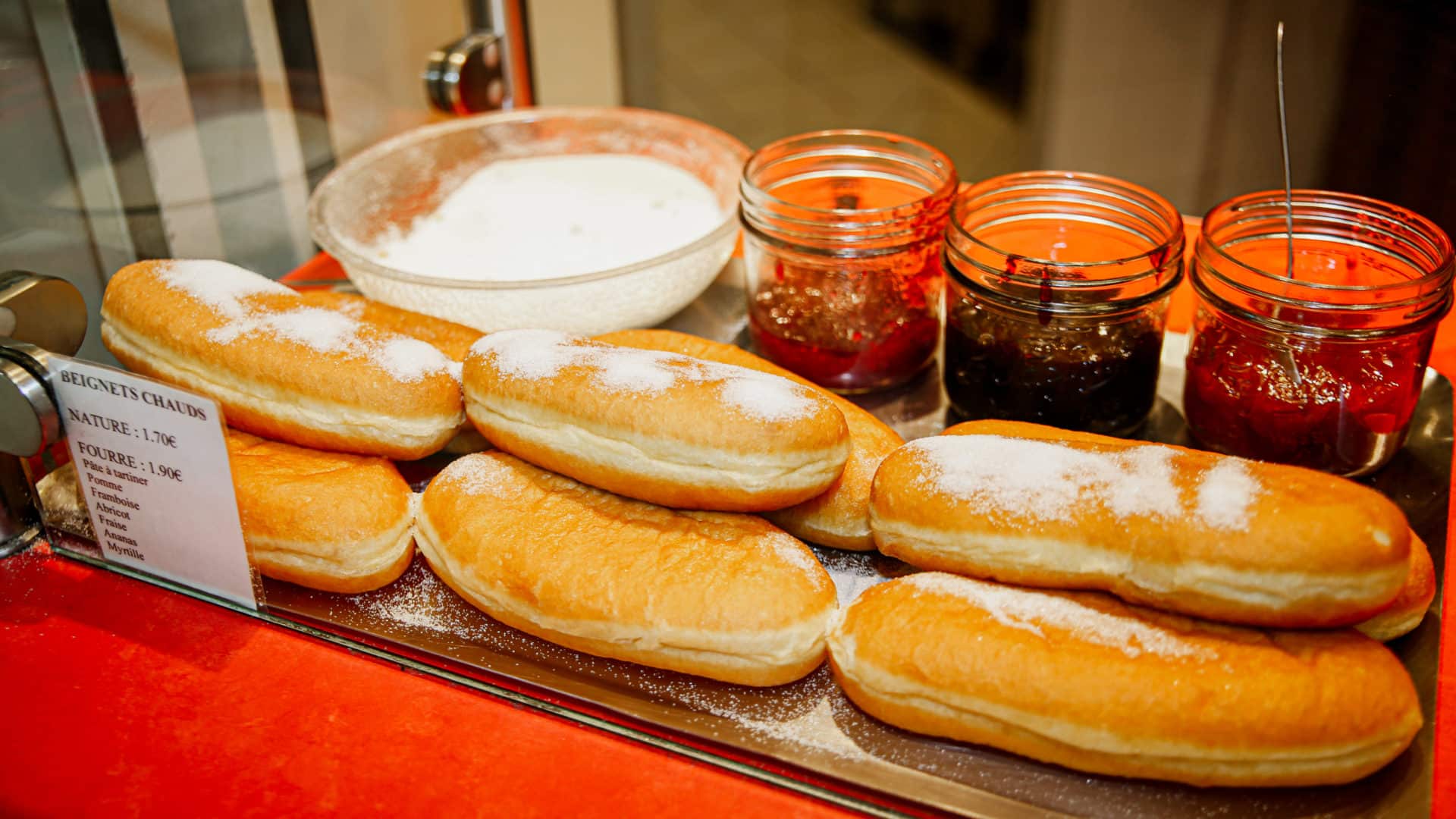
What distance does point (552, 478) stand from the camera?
51.0 inches

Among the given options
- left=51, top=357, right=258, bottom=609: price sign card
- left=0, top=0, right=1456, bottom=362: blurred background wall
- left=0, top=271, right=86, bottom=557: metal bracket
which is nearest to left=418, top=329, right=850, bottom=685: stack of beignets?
left=51, top=357, right=258, bottom=609: price sign card

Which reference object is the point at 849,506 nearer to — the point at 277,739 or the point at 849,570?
the point at 849,570

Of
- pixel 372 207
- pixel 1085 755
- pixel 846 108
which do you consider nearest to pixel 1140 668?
pixel 1085 755

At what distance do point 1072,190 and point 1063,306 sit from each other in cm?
32

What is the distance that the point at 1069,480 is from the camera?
111cm

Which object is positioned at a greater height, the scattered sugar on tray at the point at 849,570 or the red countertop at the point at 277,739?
the scattered sugar on tray at the point at 849,570

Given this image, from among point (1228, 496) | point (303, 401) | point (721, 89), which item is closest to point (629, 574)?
point (303, 401)

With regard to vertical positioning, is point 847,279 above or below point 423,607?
above

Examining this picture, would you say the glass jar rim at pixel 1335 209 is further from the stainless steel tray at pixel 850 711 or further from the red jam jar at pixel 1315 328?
the stainless steel tray at pixel 850 711

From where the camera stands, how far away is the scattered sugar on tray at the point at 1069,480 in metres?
1.05

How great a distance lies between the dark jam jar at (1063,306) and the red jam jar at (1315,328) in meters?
0.07

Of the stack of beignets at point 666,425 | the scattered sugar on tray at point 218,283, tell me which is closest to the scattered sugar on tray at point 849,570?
the stack of beignets at point 666,425

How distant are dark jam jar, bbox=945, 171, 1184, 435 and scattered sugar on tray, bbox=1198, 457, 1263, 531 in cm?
33

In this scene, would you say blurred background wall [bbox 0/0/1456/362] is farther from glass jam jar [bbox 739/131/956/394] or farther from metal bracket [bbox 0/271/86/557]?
glass jam jar [bbox 739/131/956/394]
